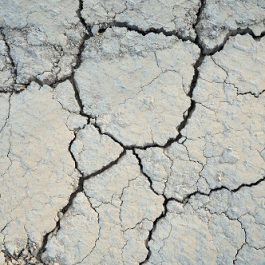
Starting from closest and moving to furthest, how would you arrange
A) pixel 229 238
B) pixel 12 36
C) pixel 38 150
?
pixel 229 238 < pixel 38 150 < pixel 12 36

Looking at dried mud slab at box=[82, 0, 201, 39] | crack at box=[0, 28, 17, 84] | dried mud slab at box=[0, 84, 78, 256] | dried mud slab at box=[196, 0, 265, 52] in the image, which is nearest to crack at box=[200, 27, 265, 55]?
dried mud slab at box=[196, 0, 265, 52]

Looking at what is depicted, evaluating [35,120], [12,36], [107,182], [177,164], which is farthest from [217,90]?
[12,36]

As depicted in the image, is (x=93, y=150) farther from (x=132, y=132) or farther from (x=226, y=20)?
(x=226, y=20)

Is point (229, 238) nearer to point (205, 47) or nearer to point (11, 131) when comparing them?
point (205, 47)

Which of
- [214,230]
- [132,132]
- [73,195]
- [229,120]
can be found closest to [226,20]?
[229,120]

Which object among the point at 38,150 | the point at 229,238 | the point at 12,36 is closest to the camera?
the point at 229,238

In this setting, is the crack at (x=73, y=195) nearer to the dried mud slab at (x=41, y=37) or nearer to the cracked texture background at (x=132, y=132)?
the cracked texture background at (x=132, y=132)

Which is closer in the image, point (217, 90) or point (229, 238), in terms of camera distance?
point (229, 238)

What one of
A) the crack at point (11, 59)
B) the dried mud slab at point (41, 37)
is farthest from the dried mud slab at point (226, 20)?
the crack at point (11, 59)
